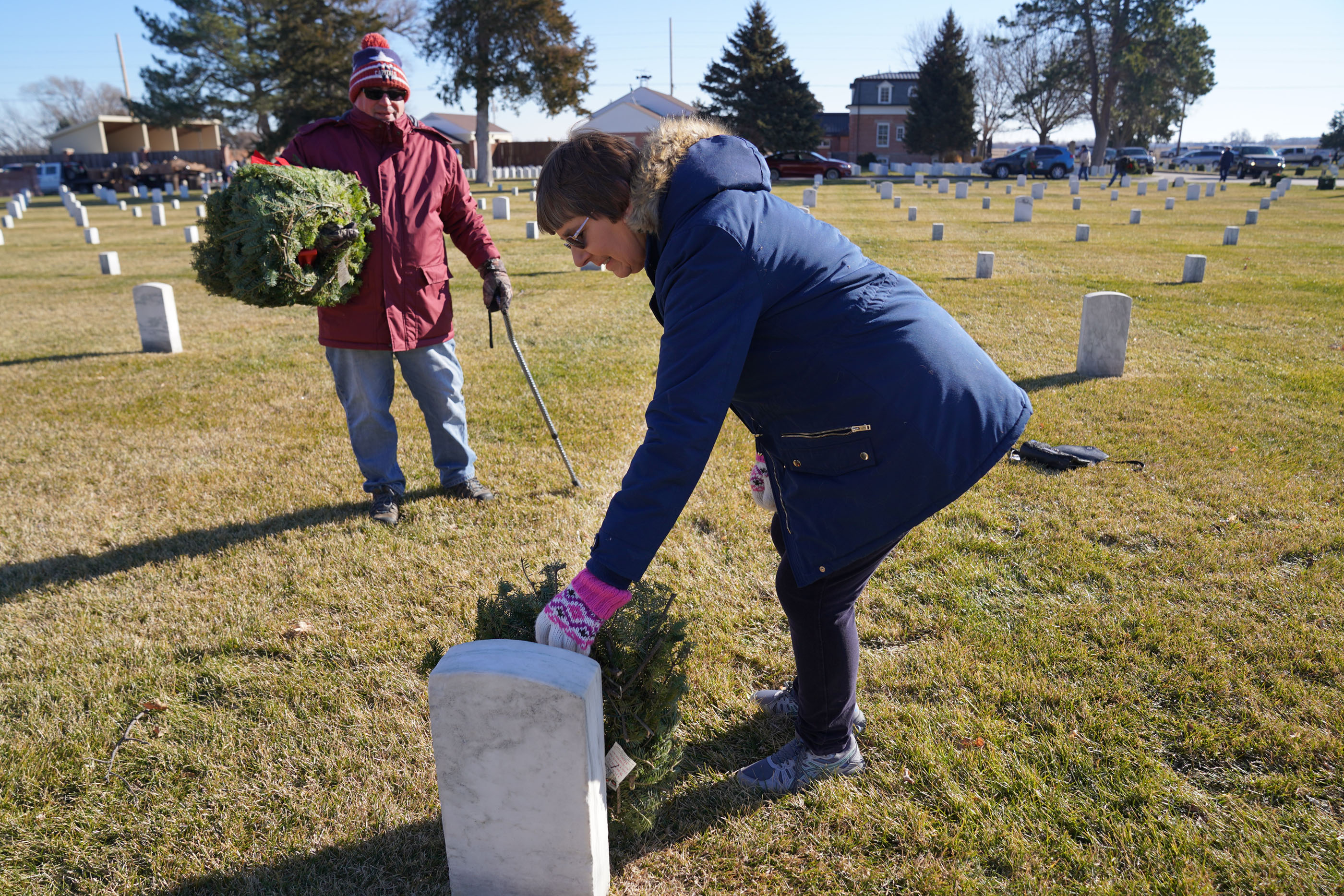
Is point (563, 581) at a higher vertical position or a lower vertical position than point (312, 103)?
lower

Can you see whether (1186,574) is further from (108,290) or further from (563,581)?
(108,290)

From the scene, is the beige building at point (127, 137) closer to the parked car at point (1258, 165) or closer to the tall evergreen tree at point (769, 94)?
the tall evergreen tree at point (769, 94)

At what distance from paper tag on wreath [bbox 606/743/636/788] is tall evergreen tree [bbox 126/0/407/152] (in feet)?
131

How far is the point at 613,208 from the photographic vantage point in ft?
6.34

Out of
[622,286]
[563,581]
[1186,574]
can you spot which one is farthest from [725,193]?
[622,286]

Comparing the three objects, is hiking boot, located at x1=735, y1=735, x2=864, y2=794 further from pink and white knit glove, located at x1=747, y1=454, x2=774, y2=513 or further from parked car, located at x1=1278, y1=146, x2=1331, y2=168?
parked car, located at x1=1278, y1=146, x2=1331, y2=168

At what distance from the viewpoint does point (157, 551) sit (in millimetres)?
4301

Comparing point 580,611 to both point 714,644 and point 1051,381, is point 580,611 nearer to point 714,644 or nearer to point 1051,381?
point 714,644

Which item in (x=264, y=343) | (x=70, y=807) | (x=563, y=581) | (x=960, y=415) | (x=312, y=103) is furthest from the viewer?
(x=312, y=103)

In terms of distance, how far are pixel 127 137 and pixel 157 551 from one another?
241 feet

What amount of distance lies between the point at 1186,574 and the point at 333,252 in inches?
168

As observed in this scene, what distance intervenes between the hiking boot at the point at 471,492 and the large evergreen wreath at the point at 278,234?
1345 millimetres

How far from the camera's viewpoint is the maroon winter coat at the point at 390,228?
4.14m

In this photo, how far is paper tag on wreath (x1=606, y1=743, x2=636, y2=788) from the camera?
2.18m
